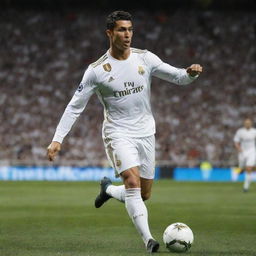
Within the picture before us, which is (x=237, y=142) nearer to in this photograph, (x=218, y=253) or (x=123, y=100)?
(x=123, y=100)

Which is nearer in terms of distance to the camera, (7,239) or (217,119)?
(7,239)

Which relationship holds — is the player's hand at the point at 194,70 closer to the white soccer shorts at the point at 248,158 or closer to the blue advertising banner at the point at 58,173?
the white soccer shorts at the point at 248,158

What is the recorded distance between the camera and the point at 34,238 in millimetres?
9789

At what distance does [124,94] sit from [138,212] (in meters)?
1.38

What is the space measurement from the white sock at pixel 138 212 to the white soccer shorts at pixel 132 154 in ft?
0.96

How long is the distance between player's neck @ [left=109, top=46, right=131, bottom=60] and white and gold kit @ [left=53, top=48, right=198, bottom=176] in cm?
4

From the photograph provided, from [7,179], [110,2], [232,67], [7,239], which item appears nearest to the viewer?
[7,239]

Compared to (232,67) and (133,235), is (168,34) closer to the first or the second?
(232,67)

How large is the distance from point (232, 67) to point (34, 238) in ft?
85.1

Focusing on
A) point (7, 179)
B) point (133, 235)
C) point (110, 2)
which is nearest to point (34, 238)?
point (133, 235)

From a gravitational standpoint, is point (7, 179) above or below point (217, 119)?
below

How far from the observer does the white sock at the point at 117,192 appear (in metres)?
9.61

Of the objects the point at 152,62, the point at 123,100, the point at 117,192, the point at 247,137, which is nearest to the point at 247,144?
the point at 247,137

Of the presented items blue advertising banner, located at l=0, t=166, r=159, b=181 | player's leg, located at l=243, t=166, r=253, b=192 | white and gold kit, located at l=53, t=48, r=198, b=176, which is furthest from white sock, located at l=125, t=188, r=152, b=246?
blue advertising banner, located at l=0, t=166, r=159, b=181
